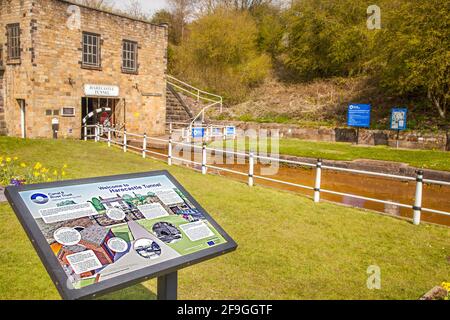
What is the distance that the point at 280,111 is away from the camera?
1141 inches

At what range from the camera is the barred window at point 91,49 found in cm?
1956

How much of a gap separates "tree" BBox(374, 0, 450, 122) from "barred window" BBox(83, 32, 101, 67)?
590 inches

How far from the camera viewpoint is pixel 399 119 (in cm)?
1938

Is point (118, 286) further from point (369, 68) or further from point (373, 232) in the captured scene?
point (369, 68)

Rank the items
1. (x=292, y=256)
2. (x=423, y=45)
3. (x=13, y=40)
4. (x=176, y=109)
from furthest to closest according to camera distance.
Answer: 1. (x=176, y=109)
2. (x=423, y=45)
3. (x=13, y=40)
4. (x=292, y=256)

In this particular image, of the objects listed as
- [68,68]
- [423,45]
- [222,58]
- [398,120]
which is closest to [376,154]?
[398,120]

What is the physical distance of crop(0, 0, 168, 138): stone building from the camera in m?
17.8

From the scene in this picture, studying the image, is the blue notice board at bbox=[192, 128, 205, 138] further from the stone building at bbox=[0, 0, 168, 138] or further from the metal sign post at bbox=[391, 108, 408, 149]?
the metal sign post at bbox=[391, 108, 408, 149]

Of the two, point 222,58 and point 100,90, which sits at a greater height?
point 222,58

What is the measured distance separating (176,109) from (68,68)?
901cm

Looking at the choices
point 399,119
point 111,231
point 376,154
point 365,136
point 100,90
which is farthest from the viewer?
point 365,136

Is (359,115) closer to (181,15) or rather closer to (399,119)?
(399,119)

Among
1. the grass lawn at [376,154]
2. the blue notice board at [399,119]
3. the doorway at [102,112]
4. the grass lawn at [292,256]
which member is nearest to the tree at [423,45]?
the blue notice board at [399,119]

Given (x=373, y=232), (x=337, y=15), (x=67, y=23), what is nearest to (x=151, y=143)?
(x=67, y=23)
